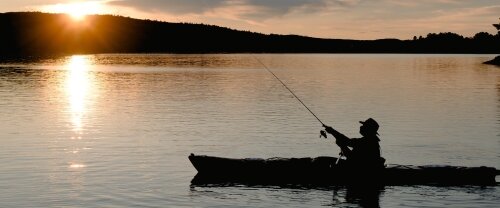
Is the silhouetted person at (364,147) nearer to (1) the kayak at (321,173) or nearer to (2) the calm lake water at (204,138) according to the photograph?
(1) the kayak at (321,173)

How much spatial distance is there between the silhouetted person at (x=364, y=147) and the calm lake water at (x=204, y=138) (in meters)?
0.84

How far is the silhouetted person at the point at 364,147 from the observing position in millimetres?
22141

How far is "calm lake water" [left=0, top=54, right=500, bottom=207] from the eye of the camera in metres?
22.2

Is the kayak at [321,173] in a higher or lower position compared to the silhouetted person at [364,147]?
lower

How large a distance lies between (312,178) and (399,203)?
10.6 ft

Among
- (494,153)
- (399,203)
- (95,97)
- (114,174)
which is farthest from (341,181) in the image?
(95,97)

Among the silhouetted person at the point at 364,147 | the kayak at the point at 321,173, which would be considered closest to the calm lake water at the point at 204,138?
the kayak at the point at 321,173

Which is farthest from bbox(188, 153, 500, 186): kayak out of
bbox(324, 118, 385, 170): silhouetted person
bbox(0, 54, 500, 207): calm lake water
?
bbox(0, 54, 500, 207): calm lake water

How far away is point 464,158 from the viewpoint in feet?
102

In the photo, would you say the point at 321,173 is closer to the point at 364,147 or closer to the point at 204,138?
the point at 364,147

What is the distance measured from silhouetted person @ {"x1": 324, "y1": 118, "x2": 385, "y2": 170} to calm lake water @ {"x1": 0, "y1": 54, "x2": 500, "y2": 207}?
84 cm

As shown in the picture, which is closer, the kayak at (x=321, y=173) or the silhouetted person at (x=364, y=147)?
the silhouetted person at (x=364, y=147)

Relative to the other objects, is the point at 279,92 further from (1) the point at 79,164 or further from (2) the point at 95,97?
(1) the point at 79,164

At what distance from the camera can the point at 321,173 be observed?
78.1 ft
